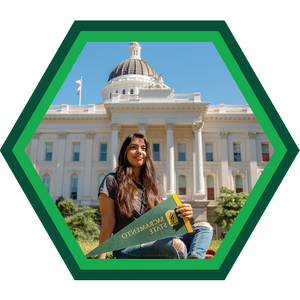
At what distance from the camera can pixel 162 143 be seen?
104 ft

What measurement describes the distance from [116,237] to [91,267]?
85 centimetres

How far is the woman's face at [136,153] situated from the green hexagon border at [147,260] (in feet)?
4.39

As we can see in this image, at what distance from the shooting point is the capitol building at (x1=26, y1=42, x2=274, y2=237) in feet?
97.7

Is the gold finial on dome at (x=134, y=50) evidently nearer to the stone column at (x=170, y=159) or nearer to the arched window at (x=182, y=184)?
the stone column at (x=170, y=159)

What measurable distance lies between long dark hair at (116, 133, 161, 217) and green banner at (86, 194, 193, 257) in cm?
21

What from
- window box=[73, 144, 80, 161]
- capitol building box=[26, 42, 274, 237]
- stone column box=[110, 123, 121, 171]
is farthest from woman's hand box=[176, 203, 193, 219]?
window box=[73, 144, 80, 161]

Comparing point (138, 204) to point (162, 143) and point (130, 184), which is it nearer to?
point (130, 184)

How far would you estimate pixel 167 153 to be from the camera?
2941 centimetres

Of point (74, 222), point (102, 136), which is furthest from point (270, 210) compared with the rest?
point (102, 136)

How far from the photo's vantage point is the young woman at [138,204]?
3797 mm

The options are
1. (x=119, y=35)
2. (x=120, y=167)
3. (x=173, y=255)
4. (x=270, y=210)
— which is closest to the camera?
(x=173, y=255)

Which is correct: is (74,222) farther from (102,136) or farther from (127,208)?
(127,208)

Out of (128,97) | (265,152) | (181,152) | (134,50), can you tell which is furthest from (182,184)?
(134,50)

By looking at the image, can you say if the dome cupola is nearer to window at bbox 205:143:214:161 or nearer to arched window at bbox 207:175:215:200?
window at bbox 205:143:214:161
